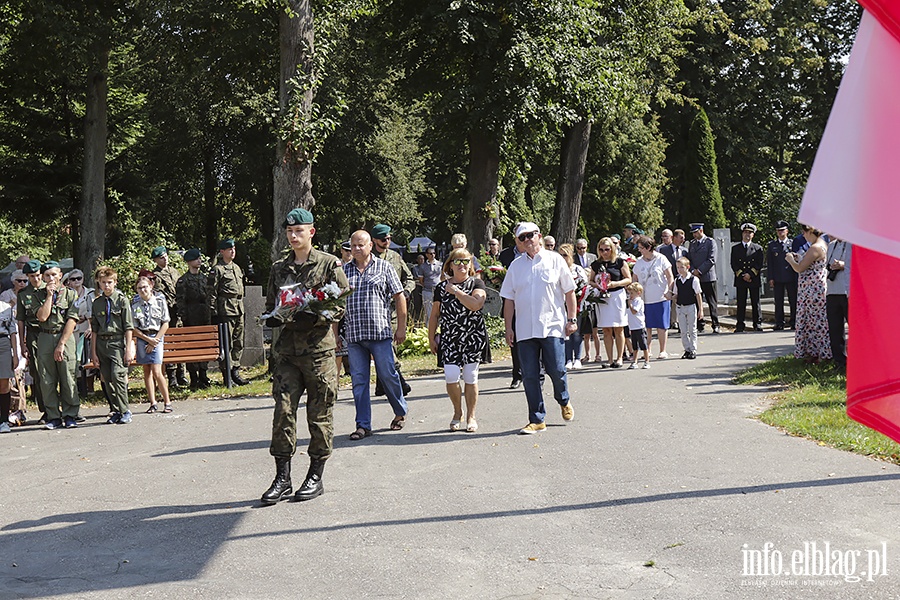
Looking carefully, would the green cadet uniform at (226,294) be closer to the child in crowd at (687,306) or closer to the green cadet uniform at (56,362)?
the green cadet uniform at (56,362)

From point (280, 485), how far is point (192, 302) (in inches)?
384

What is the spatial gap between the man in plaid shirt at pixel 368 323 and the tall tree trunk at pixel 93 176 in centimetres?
1580

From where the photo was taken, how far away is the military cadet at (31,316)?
12773mm

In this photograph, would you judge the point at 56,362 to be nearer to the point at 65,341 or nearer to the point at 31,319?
the point at 65,341

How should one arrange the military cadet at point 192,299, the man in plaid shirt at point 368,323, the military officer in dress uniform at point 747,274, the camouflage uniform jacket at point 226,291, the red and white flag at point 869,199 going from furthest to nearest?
1. the military officer in dress uniform at point 747,274
2. the military cadet at point 192,299
3. the camouflage uniform jacket at point 226,291
4. the man in plaid shirt at point 368,323
5. the red and white flag at point 869,199

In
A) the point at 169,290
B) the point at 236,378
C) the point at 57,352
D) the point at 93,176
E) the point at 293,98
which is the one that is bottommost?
the point at 236,378

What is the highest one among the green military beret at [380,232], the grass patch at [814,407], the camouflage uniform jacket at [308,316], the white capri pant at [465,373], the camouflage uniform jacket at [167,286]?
the green military beret at [380,232]

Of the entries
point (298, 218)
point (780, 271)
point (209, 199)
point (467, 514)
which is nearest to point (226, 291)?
point (298, 218)

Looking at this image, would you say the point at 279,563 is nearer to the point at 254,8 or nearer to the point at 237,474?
the point at 237,474

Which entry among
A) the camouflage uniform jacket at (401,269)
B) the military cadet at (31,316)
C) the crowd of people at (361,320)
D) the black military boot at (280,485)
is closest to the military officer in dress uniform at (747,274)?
the crowd of people at (361,320)

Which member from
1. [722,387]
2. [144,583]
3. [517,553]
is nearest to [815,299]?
Answer: [722,387]

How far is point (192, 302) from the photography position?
16.8m

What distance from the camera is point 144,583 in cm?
579

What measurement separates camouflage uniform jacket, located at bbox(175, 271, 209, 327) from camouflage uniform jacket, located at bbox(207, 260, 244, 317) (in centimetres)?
26
